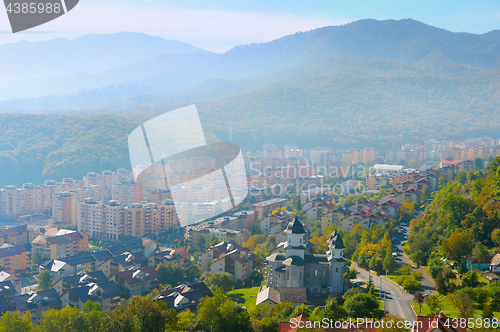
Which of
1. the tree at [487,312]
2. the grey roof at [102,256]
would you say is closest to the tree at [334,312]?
the tree at [487,312]

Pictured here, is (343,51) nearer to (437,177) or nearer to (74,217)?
(437,177)

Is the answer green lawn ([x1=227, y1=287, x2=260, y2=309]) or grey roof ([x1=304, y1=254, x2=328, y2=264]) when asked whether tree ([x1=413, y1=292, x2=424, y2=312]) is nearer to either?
grey roof ([x1=304, y1=254, x2=328, y2=264])

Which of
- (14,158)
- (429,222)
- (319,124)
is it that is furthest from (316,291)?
(319,124)

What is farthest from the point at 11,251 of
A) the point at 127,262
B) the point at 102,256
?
the point at 127,262

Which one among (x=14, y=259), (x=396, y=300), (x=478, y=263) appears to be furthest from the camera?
(x=14, y=259)

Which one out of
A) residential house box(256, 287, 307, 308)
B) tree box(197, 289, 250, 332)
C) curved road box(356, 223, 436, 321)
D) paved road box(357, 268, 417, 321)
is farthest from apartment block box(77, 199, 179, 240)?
tree box(197, 289, 250, 332)

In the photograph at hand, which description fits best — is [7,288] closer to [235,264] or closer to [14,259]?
[14,259]
